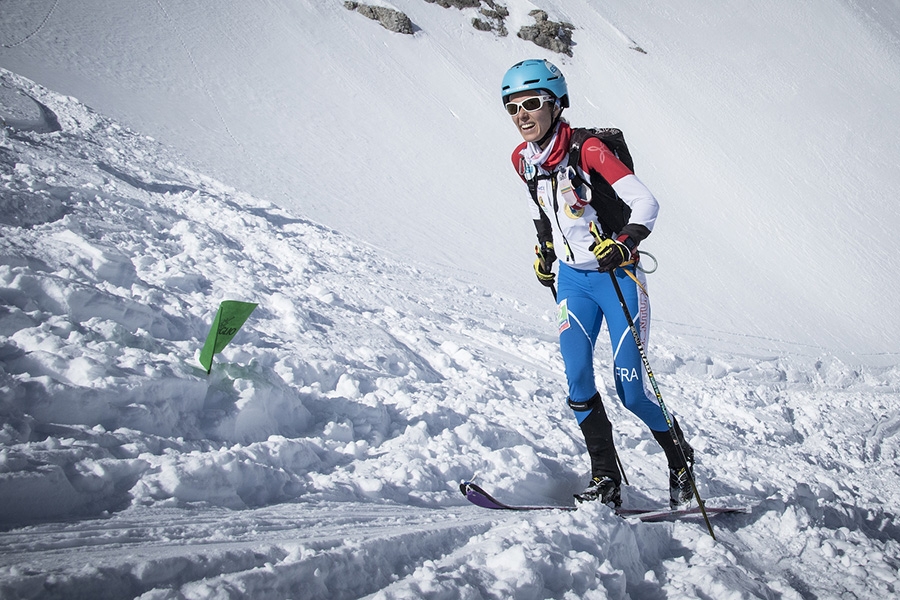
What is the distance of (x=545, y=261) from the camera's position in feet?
13.3

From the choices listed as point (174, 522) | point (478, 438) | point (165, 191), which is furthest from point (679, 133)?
point (174, 522)

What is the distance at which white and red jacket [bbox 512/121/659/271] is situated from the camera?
328cm

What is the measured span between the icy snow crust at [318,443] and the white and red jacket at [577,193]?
1.51m

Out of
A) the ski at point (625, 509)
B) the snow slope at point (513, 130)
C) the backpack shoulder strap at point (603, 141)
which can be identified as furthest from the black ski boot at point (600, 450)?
the snow slope at point (513, 130)

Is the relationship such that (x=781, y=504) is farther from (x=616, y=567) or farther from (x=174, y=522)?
(x=174, y=522)

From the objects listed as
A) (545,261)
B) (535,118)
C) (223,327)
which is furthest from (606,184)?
(223,327)

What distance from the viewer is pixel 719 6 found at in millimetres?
30250

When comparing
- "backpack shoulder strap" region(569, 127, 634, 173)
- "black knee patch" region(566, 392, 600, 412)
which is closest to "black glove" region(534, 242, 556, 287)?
"backpack shoulder strap" region(569, 127, 634, 173)

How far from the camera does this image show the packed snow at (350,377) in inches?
90.4

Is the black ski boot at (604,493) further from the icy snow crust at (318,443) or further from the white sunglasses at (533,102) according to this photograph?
the white sunglasses at (533,102)

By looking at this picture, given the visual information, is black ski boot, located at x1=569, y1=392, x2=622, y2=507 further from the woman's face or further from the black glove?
the woman's face

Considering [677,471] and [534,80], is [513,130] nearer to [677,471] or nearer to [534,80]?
[534,80]

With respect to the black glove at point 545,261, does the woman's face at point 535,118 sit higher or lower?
higher

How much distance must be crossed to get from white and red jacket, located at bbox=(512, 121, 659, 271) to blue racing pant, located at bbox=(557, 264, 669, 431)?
0.18 m
